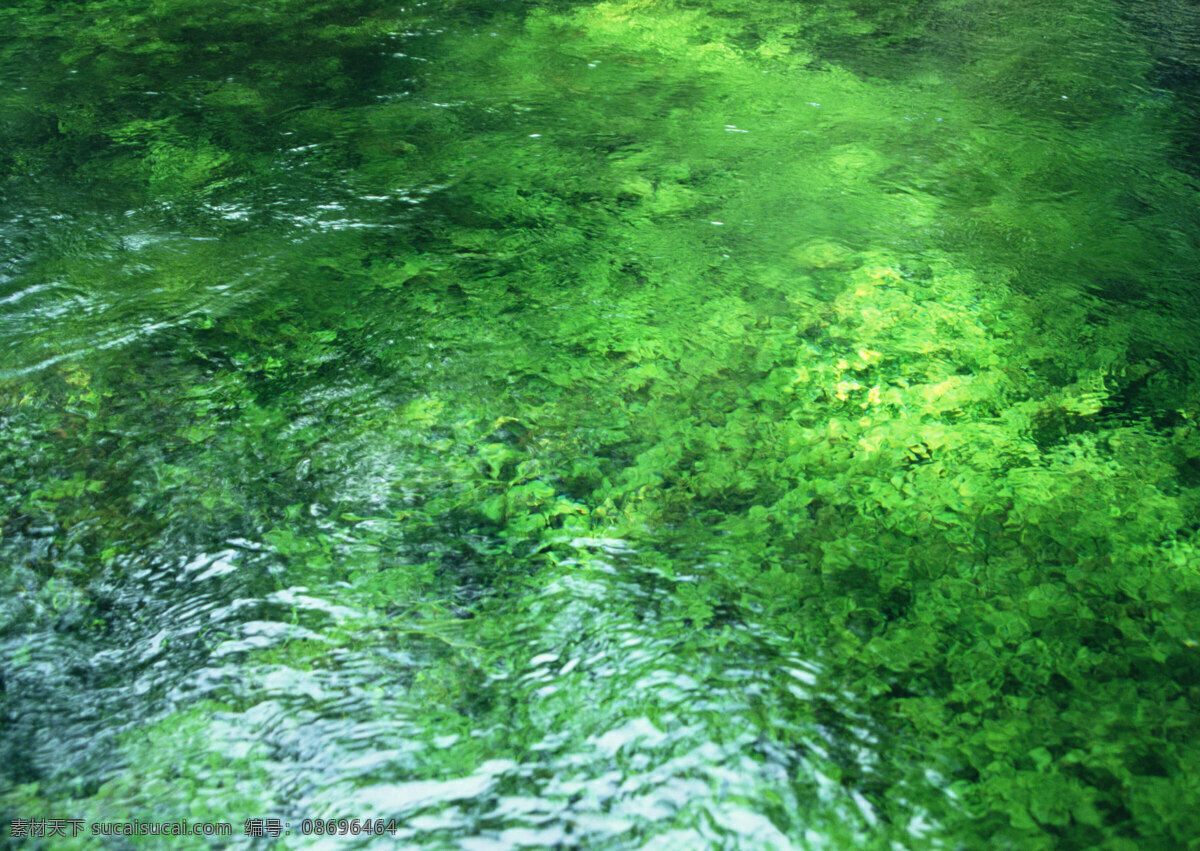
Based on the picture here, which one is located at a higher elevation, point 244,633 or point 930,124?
point 930,124

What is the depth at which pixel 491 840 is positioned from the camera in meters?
1.15

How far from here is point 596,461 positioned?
174cm

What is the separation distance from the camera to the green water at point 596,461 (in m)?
1.23

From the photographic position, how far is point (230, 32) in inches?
141

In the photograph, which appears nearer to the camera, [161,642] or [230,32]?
[161,642]

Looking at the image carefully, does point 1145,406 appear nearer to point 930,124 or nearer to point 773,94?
point 930,124

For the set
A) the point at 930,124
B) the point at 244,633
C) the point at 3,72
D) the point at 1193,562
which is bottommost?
the point at 1193,562

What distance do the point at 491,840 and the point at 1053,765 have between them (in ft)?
2.66

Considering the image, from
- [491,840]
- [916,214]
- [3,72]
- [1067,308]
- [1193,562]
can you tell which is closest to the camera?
[491,840]

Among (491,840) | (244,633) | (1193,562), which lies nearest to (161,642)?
(244,633)

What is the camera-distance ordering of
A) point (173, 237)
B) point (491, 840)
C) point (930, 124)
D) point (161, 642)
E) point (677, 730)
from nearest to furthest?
1. point (491, 840)
2. point (677, 730)
3. point (161, 642)
4. point (173, 237)
5. point (930, 124)

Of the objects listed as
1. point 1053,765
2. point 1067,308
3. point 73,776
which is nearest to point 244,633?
point 73,776

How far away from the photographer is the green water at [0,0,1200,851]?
1.23 metres

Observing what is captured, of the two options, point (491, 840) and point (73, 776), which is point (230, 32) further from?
point (491, 840)
